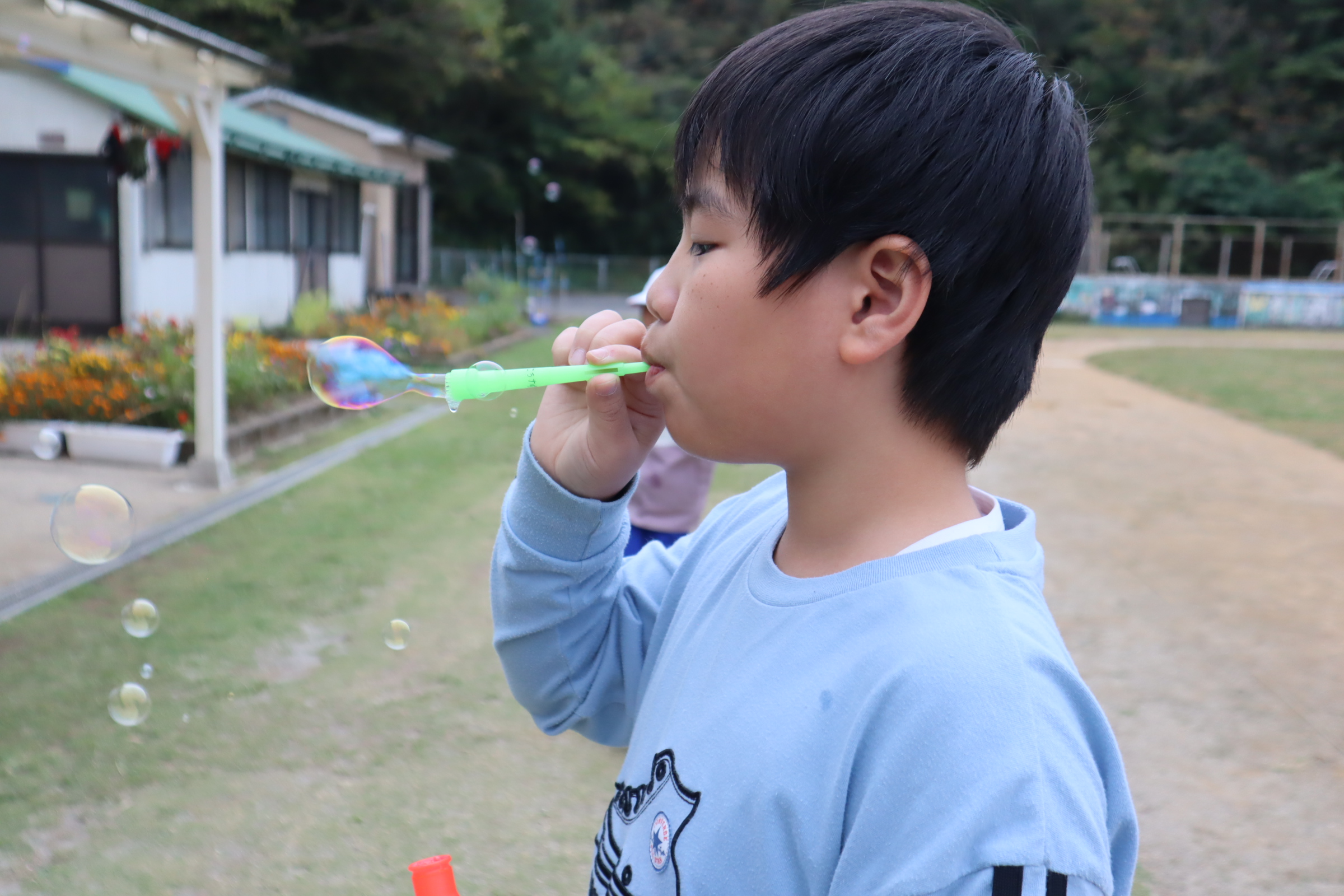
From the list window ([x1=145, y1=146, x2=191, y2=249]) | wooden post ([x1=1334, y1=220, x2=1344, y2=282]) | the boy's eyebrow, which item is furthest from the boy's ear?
wooden post ([x1=1334, y1=220, x2=1344, y2=282])

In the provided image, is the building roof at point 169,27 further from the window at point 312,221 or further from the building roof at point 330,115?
the building roof at point 330,115

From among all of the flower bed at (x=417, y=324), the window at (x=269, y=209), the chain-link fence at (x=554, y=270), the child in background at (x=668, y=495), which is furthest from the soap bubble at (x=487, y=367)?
the chain-link fence at (x=554, y=270)

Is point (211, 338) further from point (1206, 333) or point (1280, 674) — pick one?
point (1206, 333)

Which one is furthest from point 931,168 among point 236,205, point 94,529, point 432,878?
point 236,205

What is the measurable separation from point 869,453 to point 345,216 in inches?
786

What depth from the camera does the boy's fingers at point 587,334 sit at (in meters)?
1.27

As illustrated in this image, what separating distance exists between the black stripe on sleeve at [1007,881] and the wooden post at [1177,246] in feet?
108

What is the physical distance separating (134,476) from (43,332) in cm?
711

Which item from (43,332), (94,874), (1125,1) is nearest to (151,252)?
(43,332)

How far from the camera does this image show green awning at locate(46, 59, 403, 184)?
499 inches

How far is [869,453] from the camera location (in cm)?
105

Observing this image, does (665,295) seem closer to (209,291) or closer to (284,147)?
(209,291)

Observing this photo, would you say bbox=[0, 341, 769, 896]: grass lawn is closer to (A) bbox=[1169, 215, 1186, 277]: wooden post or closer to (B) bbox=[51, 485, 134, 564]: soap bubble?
(B) bbox=[51, 485, 134, 564]: soap bubble

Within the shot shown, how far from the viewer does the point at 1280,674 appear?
4293 mm
